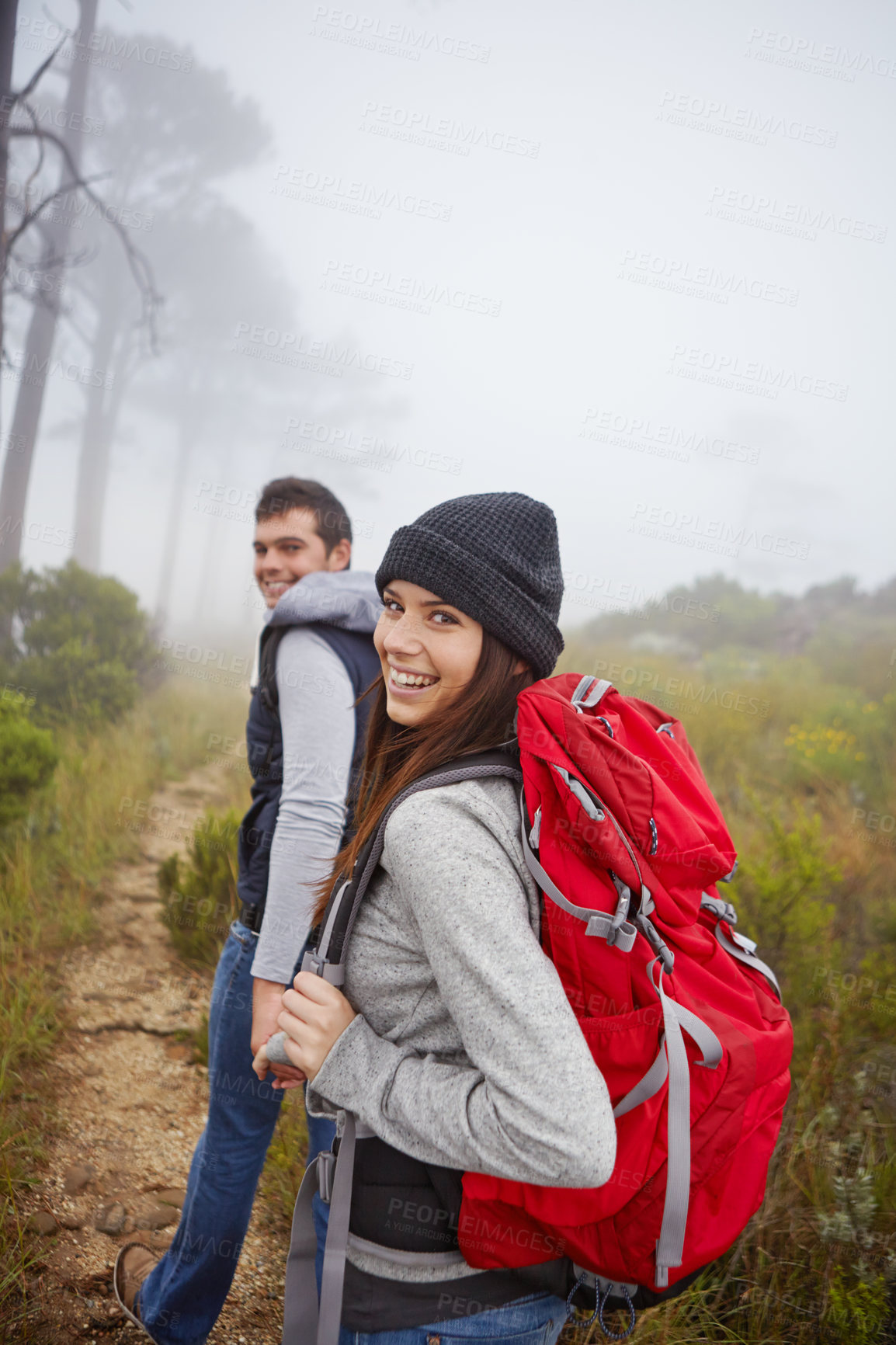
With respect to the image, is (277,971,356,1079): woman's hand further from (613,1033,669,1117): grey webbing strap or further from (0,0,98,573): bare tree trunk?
(0,0,98,573): bare tree trunk

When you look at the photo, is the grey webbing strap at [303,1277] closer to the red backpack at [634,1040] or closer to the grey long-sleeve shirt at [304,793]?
the red backpack at [634,1040]

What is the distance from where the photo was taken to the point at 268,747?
198cm

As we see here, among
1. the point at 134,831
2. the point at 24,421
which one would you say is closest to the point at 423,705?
the point at 134,831

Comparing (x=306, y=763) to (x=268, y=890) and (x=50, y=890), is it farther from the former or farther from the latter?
(x=50, y=890)

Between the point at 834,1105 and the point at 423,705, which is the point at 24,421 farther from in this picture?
the point at 834,1105

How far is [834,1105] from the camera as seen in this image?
280 cm

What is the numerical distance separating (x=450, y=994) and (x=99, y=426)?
48.7 feet

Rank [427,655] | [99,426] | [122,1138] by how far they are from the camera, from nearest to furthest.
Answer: [427,655] → [122,1138] → [99,426]

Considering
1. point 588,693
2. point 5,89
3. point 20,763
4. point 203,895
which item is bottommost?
point 203,895

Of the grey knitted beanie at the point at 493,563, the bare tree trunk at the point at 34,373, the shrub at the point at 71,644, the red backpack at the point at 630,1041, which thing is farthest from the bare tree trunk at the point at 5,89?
the red backpack at the point at 630,1041

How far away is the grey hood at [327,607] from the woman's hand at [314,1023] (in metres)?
1.02

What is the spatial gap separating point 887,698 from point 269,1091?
23.0 feet

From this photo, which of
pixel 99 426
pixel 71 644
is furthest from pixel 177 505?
pixel 71 644

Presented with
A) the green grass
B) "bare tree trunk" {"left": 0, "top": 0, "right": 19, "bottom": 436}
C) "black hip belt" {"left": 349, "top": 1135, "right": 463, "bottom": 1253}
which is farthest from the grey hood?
"bare tree trunk" {"left": 0, "top": 0, "right": 19, "bottom": 436}
